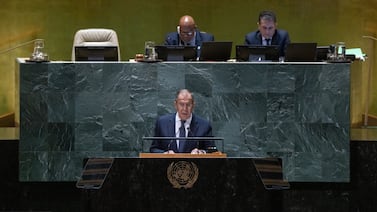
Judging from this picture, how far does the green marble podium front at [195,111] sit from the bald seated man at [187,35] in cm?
156

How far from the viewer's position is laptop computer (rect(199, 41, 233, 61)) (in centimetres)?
772

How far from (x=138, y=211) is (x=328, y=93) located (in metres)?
2.70

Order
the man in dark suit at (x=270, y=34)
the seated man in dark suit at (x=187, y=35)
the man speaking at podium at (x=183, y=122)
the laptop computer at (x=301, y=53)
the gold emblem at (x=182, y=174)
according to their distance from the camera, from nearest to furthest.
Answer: the gold emblem at (x=182, y=174), the man speaking at podium at (x=183, y=122), the laptop computer at (x=301, y=53), the man in dark suit at (x=270, y=34), the seated man in dark suit at (x=187, y=35)

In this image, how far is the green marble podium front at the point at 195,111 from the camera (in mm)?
7367

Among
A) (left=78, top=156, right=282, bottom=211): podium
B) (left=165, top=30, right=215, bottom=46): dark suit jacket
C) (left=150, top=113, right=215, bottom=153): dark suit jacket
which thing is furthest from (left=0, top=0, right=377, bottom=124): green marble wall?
(left=78, top=156, right=282, bottom=211): podium

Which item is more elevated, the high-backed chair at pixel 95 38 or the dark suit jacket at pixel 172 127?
the high-backed chair at pixel 95 38

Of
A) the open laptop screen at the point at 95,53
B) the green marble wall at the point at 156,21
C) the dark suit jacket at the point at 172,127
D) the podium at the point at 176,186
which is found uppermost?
the green marble wall at the point at 156,21

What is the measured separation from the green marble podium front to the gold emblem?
2.07m

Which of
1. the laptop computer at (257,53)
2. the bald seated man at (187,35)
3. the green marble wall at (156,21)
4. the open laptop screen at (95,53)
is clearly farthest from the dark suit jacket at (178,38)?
the green marble wall at (156,21)

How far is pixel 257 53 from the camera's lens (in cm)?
772

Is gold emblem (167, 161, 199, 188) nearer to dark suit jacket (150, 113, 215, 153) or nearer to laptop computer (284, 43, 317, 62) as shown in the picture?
dark suit jacket (150, 113, 215, 153)

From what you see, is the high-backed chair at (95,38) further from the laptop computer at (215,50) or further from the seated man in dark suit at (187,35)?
the laptop computer at (215,50)

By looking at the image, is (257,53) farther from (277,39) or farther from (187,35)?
(187,35)

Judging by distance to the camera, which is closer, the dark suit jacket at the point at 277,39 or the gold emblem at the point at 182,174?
the gold emblem at the point at 182,174
